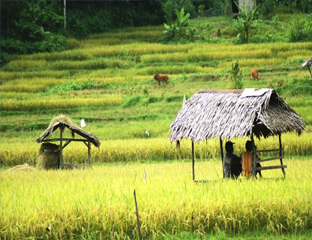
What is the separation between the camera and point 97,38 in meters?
34.1

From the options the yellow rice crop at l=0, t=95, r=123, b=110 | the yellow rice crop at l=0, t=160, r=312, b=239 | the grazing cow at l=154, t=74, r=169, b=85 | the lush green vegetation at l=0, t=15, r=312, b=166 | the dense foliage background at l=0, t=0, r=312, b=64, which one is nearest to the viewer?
the yellow rice crop at l=0, t=160, r=312, b=239

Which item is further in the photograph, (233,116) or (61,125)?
(61,125)

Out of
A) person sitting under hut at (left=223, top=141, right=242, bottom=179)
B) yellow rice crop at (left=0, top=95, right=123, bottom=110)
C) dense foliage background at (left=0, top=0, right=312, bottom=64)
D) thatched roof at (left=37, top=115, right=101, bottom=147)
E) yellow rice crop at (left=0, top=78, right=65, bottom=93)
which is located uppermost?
dense foliage background at (left=0, top=0, right=312, bottom=64)

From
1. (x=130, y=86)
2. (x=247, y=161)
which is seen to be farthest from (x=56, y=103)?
(x=247, y=161)

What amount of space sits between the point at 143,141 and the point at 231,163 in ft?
19.6

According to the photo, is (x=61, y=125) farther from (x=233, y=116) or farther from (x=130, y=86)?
(x=130, y=86)

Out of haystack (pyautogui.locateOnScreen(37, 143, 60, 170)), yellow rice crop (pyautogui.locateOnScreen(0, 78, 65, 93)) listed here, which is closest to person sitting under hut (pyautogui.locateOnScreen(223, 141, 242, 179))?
haystack (pyautogui.locateOnScreen(37, 143, 60, 170))

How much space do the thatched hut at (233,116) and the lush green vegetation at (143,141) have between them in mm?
832

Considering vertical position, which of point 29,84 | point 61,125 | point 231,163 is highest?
point 29,84

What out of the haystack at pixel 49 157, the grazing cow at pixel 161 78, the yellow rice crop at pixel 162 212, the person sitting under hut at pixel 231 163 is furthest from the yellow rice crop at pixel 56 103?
the yellow rice crop at pixel 162 212

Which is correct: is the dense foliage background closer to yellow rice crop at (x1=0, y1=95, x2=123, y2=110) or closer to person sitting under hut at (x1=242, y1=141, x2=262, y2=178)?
yellow rice crop at (x1=0, y1=95, x2=123, y2=110)

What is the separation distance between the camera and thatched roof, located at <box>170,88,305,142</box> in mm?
11055

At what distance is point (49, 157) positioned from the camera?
1458 cm

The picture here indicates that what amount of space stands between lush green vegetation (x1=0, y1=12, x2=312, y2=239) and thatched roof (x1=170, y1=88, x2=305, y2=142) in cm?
84
